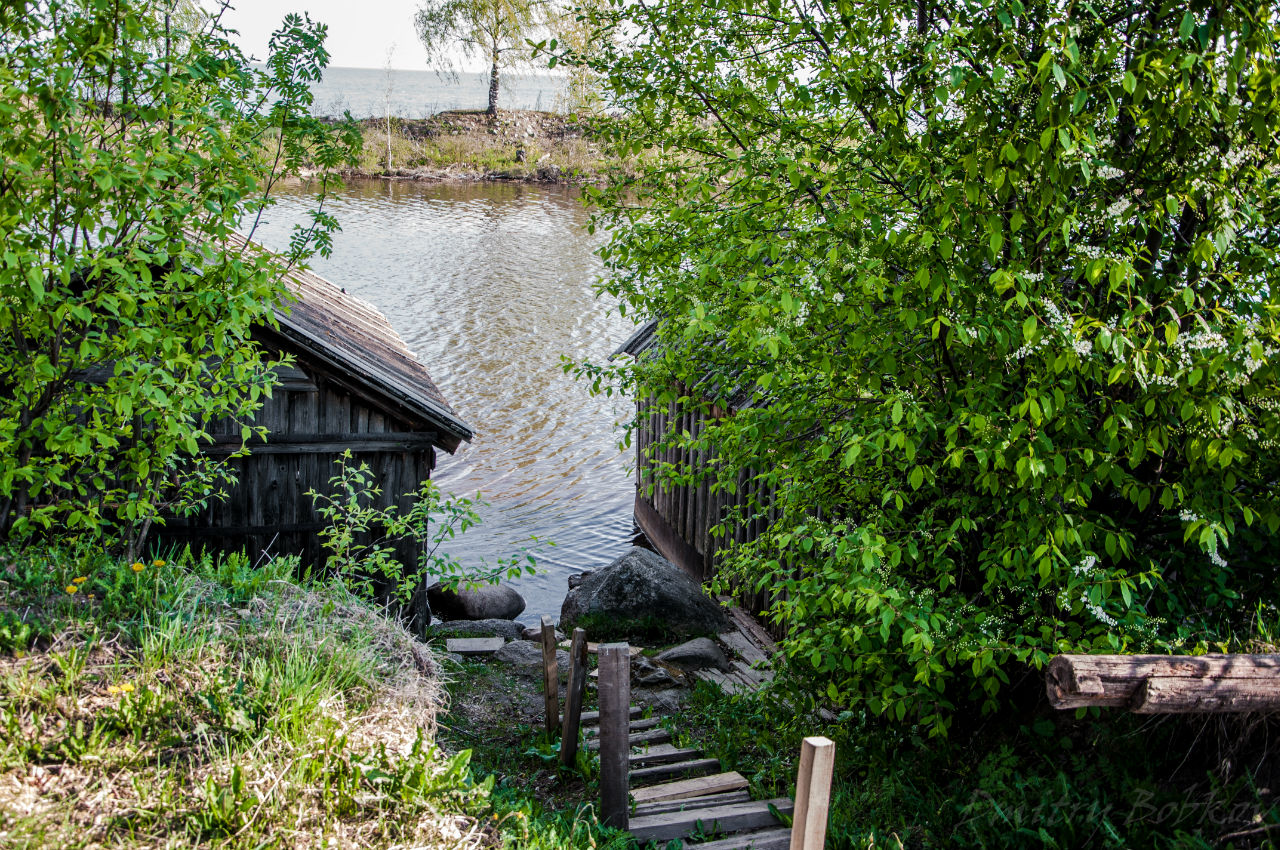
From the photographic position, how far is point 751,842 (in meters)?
5.21

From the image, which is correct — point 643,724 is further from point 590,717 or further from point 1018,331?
point 1018,331

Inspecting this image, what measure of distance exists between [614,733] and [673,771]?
1247mm

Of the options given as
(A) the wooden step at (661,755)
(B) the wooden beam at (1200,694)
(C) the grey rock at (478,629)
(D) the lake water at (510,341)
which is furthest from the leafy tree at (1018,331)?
(C) the grey rock at (478,629)

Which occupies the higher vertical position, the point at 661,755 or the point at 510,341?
the point at 510,341

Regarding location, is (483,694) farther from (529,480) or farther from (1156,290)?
(529,480)

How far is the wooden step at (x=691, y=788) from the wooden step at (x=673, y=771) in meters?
0.17

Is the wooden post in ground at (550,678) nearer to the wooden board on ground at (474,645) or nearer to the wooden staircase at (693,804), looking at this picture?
the wooden staircase at (693,804)

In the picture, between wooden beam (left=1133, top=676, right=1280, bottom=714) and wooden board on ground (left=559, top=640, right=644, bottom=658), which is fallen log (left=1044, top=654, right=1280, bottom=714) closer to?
wooden beam (left=1133, top=676, right=1280, bottom=714)

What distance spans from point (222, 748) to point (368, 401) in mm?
5627

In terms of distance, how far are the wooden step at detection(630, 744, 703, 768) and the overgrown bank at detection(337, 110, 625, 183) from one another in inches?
1726

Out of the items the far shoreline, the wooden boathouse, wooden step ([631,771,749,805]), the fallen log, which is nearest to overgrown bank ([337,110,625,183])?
the far shoreline

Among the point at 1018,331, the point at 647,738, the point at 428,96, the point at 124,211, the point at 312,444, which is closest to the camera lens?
the point at 1018,331

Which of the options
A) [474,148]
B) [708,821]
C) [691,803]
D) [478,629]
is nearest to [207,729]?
[708,821]

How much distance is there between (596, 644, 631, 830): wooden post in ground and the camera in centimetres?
529
